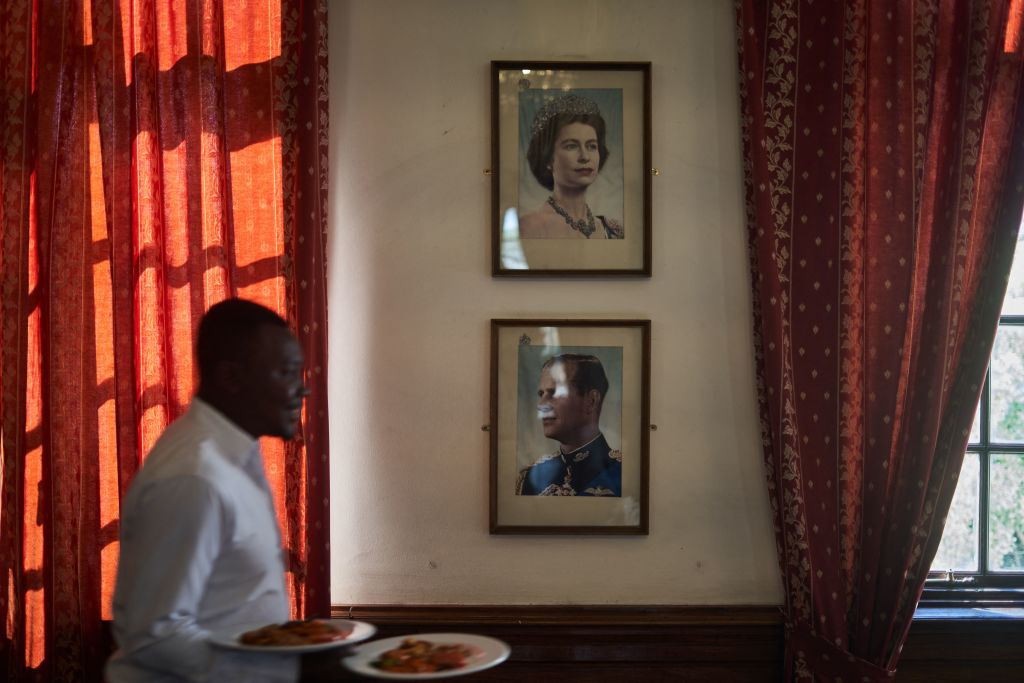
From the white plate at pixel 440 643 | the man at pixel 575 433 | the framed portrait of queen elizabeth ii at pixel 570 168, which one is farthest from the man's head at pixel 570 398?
the white plate at pixel 440 643

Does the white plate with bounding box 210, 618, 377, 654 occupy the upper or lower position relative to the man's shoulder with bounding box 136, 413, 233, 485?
lower

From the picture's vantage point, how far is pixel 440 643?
2.22m

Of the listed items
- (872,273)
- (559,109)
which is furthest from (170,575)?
(872,273)

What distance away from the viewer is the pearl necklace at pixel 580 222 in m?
3.34

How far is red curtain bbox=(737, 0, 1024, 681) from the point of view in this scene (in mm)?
3213

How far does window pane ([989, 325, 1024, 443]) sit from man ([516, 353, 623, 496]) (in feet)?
4.47

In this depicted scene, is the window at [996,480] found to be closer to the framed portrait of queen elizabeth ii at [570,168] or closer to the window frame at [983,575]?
the window frame at [983,575]

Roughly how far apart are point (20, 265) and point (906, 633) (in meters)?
3.05

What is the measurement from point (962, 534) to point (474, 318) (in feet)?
6.14

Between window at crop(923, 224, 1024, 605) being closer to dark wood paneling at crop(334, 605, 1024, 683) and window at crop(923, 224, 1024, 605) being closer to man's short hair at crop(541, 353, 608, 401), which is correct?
dark wood paneling at crop(334, 605, 1024, 683)

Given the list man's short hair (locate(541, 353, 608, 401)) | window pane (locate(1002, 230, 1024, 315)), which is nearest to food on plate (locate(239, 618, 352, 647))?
man's short hair (locate(541, 353, 608, 401))

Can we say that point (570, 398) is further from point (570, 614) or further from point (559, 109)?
point (559, 109)

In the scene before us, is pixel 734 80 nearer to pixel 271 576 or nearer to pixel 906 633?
pixel 906 633

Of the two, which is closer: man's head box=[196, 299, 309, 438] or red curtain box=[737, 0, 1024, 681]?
man's head box=[196, 299, 309, 438]
